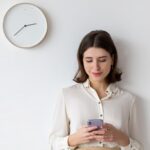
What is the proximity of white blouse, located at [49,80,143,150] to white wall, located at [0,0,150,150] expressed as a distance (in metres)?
0.05

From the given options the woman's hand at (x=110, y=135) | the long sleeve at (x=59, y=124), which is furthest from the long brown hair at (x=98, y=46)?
the woman's hand at (x=110, y=135)

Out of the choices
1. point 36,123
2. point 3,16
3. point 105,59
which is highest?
point 3,16

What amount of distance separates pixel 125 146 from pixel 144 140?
0.55ft

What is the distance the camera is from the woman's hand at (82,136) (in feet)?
5.09

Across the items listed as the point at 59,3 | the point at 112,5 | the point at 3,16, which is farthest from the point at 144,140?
the point at 3,16

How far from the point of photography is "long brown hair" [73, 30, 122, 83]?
163cm

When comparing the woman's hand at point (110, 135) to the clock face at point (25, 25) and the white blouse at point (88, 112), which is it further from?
the clock face at point (25, 25)

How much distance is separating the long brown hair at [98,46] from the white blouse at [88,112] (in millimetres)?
38

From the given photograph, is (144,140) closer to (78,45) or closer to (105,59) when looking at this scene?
(105,59)

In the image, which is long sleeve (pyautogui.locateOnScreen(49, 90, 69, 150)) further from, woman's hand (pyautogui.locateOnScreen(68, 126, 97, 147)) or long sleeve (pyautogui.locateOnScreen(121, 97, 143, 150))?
long sleeve (pyautogui.locateOnScreen(121, 97, 143, 150))

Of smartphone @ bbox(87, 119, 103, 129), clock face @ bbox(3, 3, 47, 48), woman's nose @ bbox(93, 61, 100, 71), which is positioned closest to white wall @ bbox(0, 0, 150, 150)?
clock face @ bbox(3, 3, 47, 48)

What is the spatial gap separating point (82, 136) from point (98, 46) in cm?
43

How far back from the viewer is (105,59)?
5.39 ft

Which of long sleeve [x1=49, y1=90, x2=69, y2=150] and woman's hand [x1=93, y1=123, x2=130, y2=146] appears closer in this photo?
woman's hand [x1=93, y1=123, x2=130, y2=146]
